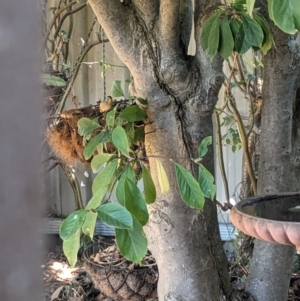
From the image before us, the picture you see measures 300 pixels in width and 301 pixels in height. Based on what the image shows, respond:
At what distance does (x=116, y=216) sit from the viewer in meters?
0.82

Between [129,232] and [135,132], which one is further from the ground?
[135,132]

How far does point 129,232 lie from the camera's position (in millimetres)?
882

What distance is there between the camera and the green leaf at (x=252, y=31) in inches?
44.3

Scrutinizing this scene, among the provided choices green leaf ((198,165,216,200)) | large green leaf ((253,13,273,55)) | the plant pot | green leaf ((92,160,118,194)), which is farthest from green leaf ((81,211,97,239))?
large green leaf ((253,13,273,55))

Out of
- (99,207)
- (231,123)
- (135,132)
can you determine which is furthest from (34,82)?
(231,123)

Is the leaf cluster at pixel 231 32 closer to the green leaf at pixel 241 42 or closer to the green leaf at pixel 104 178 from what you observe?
the green leaf at pixel 241 42

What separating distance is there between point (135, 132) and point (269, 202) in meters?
0.41

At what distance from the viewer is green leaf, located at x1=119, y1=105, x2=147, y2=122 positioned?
1.15m

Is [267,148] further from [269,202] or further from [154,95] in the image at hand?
[154,95]

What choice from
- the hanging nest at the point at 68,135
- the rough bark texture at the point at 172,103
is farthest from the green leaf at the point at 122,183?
the hanging nest at the point at 68,135

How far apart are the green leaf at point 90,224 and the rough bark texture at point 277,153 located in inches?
31.0

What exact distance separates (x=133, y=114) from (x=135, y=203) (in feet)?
1.04

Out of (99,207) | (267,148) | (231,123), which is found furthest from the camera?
(231,123)

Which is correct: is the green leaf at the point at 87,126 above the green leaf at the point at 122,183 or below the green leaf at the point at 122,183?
above
